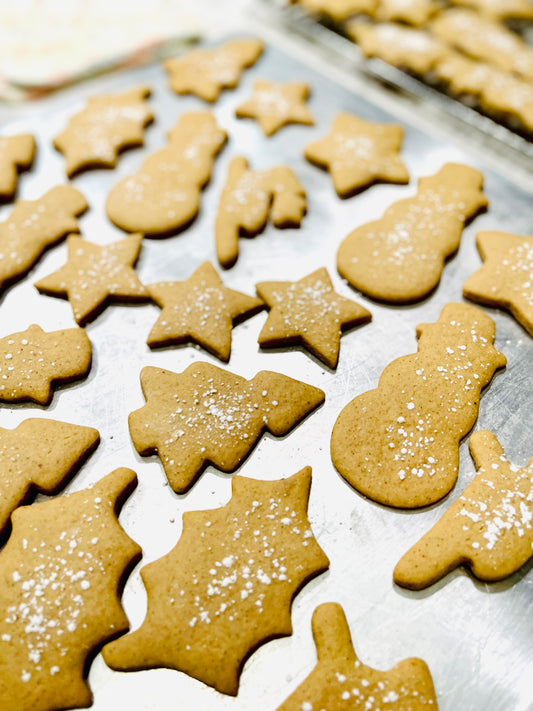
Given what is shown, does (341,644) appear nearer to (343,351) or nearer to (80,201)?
(343,351)

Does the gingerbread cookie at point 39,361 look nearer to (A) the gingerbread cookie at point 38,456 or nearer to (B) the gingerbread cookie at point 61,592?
Result: (A) the gingerbread cookie at point 38,456

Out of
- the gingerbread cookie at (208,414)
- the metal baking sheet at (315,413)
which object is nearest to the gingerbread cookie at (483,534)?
the metal baking sheet at (315,413)

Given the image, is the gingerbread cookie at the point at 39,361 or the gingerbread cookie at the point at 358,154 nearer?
the gingerbread cookie at the point at 39,361

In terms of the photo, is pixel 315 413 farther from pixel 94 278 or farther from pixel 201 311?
pixel 94 278

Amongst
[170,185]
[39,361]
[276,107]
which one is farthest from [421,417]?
[276,107]

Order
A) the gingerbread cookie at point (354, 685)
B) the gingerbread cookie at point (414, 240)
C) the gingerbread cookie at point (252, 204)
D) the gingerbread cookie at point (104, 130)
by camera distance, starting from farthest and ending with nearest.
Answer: the gingerbread cookie at point (104, 130)
the gingerbread cookie at point (252, 204)
the gingerbread cookie at point (414, 240)
the gingerbread cookie at point (354, 685)

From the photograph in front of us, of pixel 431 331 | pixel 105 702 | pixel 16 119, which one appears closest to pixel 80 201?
pixel 16 119

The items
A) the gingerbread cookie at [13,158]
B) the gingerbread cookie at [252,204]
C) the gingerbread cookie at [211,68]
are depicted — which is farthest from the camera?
the gingerbread cookie at [211,68]
